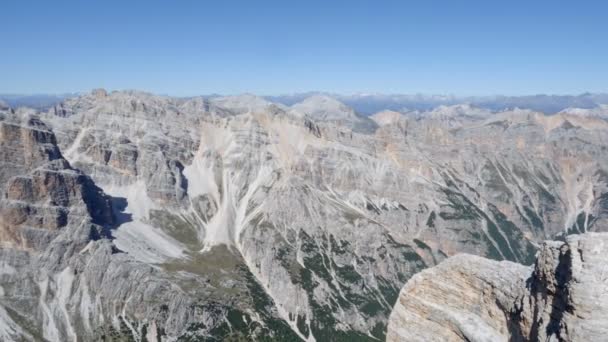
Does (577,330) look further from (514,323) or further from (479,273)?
(479,273)

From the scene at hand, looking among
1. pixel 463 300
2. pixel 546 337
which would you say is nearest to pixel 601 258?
pixel 546 337

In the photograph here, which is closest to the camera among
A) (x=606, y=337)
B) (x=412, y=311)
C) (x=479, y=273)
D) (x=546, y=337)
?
(x=606, y=337)

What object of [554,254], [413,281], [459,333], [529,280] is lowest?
[459,333]

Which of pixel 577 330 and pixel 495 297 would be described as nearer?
pixel 577 330

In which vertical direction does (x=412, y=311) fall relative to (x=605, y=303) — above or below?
below

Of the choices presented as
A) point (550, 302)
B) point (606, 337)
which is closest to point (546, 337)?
point (550, 302)

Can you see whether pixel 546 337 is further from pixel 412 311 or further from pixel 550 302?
pixel 412 311

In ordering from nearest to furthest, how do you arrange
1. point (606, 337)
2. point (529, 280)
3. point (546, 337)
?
point (606, 337) → point (546, 337) → point (529, 280)
